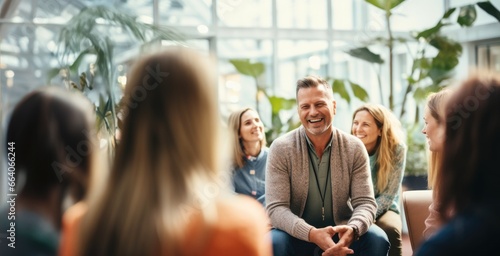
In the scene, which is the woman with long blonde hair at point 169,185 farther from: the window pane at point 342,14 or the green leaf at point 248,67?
the window pane at point 342,14

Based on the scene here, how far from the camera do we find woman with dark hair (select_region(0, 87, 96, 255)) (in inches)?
59.5

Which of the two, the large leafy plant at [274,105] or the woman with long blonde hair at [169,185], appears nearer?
the woman with long blonde hair at [169,185]

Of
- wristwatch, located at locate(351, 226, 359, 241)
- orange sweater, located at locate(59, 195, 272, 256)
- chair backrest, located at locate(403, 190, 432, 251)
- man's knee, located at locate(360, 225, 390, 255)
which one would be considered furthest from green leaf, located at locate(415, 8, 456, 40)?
orange sweater, located at locate(59, 195, 272, 256)

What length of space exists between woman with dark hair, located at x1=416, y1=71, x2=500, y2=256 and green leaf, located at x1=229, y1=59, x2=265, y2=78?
420 cm

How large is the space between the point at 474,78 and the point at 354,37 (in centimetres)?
534

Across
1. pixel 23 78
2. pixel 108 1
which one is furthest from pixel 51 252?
pixel 108 1

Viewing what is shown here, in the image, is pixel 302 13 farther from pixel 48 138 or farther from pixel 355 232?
pixel 48 138

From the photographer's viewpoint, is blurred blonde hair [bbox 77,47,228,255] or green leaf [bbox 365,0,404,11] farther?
green leaf [bbox 365,0,404,11]

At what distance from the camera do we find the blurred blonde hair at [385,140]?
364 cm

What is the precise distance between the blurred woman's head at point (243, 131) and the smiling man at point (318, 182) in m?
0.77

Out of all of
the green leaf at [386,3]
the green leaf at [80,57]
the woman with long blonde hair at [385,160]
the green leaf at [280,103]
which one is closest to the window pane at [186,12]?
the green leaf at [280,103]

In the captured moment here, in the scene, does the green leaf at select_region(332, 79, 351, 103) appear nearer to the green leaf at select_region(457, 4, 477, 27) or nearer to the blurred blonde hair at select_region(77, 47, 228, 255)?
the green leaf at select_region(457, 4, 477, 27)

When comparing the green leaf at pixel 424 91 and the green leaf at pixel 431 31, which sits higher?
the green leaf at pixel 431 31

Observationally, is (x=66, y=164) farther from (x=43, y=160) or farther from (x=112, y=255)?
(x=112, y=255)
